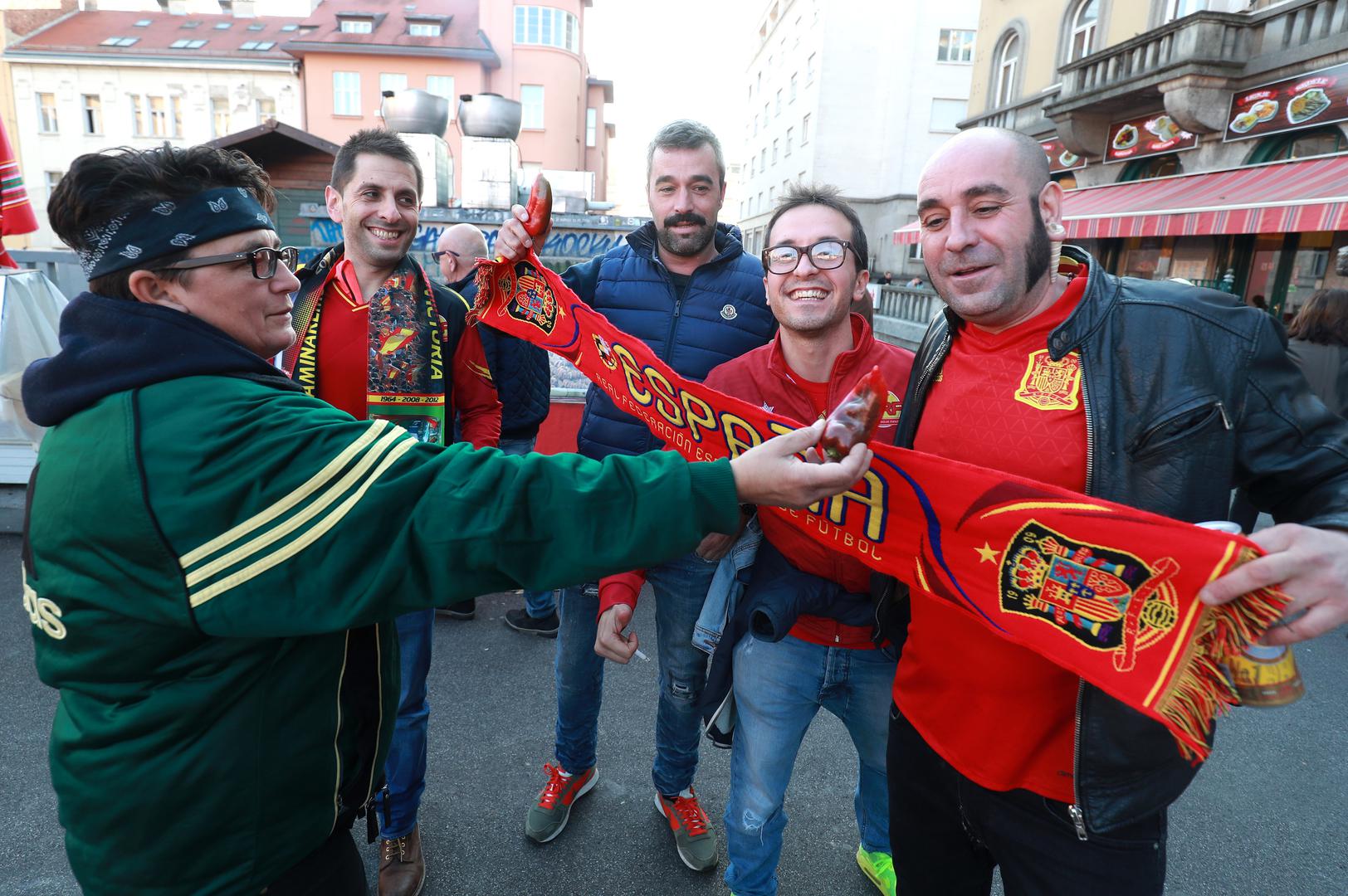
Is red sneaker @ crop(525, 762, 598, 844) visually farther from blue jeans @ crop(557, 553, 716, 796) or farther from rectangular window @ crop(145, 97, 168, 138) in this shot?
rectangular window @ crop(145, 97, 168, 138)

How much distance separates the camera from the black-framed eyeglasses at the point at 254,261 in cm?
137

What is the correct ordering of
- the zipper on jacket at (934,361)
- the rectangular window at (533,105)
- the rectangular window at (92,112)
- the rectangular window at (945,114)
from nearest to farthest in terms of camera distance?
1. the zipper on jacket at (934,361)
2. the rectangular window at (92,112)
3. the rectangular window at (533,105)
4. the rectangular window at (945,114)

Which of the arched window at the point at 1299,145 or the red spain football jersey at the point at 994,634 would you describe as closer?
the red spain football jersey at the point at 994,634

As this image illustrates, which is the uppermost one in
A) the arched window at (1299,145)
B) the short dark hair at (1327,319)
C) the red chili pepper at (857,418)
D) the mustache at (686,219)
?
the arched window at (1299,145)

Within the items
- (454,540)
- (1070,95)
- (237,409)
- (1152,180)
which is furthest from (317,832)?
(1070,95)

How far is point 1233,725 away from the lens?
12.5ft

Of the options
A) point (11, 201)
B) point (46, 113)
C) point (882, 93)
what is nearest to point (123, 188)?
point (11, 201)

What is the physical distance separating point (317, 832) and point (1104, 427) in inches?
73.5

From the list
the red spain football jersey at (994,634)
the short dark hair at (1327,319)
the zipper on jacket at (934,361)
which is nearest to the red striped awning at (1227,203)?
the short dark hair at (1327,319)

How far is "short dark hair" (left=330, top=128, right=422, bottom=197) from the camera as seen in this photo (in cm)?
272

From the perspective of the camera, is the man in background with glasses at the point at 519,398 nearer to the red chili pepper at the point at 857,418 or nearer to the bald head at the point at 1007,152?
the bald head at the point at 1007,152

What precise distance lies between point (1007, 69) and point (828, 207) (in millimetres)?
20161

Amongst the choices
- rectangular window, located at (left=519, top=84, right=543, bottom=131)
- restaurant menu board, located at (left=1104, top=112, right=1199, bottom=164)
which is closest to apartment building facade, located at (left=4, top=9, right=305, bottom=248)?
rectangular window, located at (left=519, top=84, right=543, bottom=131)

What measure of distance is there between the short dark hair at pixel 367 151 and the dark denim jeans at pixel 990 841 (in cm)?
258
